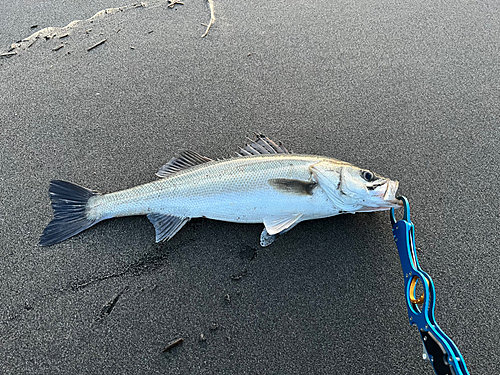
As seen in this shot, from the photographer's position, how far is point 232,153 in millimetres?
3045

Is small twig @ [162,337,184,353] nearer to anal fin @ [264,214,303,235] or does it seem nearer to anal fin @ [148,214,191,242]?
anal fin @ [148,214,191,242]

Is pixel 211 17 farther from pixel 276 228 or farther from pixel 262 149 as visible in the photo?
pixel 276 228

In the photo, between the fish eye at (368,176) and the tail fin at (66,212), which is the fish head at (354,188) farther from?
the tail fin at (66,212)

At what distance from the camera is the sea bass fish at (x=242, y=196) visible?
242cm

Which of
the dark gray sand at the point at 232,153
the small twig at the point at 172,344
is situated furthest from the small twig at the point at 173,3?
the small twig at the point at 172,344

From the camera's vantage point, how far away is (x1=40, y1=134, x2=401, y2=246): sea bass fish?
7.95 feet

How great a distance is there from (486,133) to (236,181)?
2.55 metres

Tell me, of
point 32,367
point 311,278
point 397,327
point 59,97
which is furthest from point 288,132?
point 32,367

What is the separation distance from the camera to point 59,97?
3.37m

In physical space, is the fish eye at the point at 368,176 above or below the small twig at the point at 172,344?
above

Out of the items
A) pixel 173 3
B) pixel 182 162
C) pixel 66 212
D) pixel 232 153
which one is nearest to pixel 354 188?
pixel 232 153

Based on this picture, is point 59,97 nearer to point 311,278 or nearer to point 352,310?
point 311,278

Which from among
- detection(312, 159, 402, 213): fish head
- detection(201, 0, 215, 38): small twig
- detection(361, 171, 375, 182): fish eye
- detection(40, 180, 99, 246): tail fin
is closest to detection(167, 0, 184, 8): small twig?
detection(201, 0, 215, 38): small twig

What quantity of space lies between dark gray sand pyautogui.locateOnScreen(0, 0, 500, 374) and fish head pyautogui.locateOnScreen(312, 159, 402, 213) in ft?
0.87
